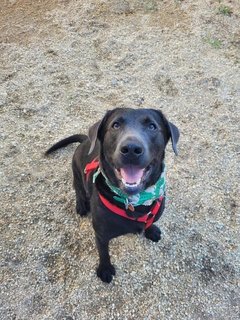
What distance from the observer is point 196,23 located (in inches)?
187

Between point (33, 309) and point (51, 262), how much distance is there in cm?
33

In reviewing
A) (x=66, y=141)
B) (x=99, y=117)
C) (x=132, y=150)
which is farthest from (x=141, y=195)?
(x=99, y=117)

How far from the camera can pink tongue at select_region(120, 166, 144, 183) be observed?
2.16 m

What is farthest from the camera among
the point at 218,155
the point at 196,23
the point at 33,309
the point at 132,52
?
the point at 196,23

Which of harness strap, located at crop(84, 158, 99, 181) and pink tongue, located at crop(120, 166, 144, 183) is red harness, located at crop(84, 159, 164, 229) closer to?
harness strap, located at crop(84, 158, 99, 181)

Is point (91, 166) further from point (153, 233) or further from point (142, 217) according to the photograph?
point (153, 233)

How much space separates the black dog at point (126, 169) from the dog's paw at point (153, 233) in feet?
1.42

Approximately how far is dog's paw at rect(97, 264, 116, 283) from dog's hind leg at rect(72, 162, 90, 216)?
465mm

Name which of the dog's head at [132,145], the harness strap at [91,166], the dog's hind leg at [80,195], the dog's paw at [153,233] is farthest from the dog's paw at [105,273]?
the dog's head at [132,145]

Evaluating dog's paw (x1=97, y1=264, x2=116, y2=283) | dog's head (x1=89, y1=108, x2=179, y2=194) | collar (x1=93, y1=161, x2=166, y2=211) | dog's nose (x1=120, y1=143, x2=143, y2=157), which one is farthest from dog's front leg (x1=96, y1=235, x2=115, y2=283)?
dog's nose (x1=120, y1=143, x2=143, y2=157)

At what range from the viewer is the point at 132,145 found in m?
2.04

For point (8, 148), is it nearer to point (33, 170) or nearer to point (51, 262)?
point (33, 170)

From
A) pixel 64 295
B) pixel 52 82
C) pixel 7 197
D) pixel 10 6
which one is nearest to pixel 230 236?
pixel 64 295

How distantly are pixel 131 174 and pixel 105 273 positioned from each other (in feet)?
2.98
